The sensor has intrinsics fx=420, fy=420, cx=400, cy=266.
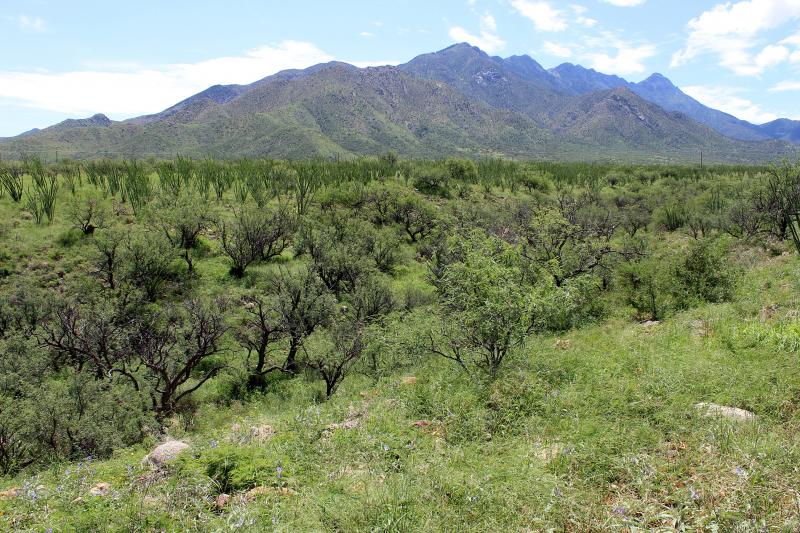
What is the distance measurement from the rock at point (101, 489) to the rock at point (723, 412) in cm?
786

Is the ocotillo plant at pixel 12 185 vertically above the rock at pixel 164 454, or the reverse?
the ocotillo plant at pixel 12 185

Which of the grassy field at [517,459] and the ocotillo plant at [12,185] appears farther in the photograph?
the ocotillo plant at [12,185]

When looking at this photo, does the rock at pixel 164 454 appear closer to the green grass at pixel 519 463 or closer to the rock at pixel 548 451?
the green grass at pixel 519 463

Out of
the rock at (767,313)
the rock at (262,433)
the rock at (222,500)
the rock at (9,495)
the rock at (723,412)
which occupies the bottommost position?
the rock at (9,495)

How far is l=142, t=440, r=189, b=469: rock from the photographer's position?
6.18 metres

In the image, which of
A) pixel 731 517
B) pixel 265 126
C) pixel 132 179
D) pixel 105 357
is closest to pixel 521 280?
pixel 731 517

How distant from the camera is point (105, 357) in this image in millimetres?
14664

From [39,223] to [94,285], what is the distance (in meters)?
7.59

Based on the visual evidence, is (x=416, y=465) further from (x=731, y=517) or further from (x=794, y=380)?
(x=794, y=380)

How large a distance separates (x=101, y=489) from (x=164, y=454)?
906mm

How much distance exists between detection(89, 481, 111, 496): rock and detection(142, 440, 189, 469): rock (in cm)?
56

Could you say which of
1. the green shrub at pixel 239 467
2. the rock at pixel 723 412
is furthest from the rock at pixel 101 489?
the rock at pixel 723 412

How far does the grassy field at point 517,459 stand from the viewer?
13.7 feet

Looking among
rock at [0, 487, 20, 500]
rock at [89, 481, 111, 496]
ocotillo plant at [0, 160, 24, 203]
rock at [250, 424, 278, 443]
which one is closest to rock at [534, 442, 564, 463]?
rock at [250, 424, 278, 443]
